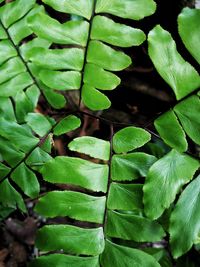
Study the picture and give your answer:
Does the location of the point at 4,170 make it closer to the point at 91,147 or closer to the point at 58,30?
the point at 91,147

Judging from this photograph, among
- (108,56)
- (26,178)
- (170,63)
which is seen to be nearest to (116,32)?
(108,56)

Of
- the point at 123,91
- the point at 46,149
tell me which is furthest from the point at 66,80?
the point at 123,91

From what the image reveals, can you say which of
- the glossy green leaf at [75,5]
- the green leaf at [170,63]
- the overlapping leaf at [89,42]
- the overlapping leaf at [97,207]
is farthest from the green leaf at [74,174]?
the glossy green leaf at [75,5]

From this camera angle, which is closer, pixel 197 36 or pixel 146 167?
pixel 197 36

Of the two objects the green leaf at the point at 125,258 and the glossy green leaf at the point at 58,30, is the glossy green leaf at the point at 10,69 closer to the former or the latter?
the glossy green leaf at the point at 58,30

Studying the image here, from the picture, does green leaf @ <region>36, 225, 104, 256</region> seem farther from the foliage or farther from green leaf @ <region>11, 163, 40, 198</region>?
green leaf @ <region>11, 163, 40, 198</region>

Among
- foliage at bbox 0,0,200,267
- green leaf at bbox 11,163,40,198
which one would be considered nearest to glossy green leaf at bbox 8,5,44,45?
foliage at bbox 0,0,200,267

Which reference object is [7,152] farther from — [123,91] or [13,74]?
[123,91]
